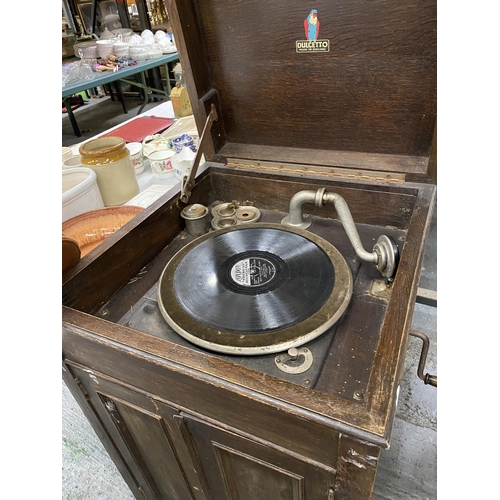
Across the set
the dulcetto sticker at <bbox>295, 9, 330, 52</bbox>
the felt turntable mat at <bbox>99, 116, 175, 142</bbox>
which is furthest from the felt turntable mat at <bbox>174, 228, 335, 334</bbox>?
the felt turntable mat at <bbox>99, 116, 175, 142</bbox>

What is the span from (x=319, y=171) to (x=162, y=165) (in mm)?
1216

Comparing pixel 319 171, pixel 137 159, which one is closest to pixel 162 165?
pixel 137 159

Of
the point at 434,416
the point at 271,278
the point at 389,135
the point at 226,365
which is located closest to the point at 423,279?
the point at 434,416

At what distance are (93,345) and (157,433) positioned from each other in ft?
1.13

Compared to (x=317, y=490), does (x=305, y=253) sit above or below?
above

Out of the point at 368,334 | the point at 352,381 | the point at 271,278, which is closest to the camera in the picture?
the point at 352,381

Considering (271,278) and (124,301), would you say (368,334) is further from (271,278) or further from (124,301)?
(124,301)

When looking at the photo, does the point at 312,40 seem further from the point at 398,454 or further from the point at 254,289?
the point at 398,454

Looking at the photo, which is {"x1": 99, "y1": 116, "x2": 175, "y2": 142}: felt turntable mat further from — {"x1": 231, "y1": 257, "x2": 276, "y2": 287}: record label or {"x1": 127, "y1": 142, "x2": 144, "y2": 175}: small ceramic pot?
{"x1": 231, "y1": 257, "x2": 276, "y2": 287}: record label

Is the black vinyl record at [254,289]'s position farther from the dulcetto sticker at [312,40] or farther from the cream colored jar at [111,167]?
the cream colored jar at [111,167]

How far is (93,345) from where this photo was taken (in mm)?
884

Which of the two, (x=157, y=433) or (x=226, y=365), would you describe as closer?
(x=226, y=365)

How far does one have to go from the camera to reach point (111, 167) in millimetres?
2025

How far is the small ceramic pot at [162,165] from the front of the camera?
2.32 m
